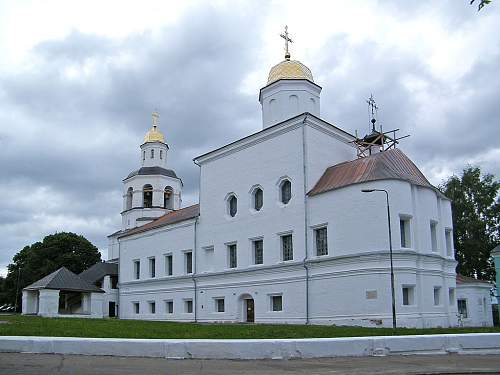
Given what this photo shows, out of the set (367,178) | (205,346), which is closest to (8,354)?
(205,346)

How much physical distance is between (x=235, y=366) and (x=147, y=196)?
44698mm

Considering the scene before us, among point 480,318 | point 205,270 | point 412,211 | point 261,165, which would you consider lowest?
point 480,318

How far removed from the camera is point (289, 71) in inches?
1485

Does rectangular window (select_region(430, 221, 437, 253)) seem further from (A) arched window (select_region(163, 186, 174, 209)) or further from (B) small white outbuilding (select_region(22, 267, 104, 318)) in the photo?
(A) arched window (select_region(163, 186, 174, 209))

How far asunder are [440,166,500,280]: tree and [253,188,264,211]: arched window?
72.2 feet

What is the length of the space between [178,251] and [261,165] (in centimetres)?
1087

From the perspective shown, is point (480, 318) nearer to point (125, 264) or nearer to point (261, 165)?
point (261, 165)

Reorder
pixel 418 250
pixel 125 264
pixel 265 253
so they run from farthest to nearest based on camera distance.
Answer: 1. pixel 125 264
2. pixel 265 253
3. pixel 418 250

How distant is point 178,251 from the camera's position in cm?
4200

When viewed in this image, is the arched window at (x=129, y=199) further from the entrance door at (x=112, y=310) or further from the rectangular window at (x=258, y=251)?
the rectangular window at (x=258, y=251)

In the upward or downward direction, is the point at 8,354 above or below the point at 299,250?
below

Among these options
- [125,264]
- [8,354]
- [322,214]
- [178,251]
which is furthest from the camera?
[125,264]

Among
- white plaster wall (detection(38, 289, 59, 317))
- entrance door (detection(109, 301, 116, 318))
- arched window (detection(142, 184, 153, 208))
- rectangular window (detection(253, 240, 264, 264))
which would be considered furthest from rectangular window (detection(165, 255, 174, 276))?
arched window (detection(142, 184, 153, 208))

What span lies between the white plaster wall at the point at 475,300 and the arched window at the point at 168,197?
95.3ft
